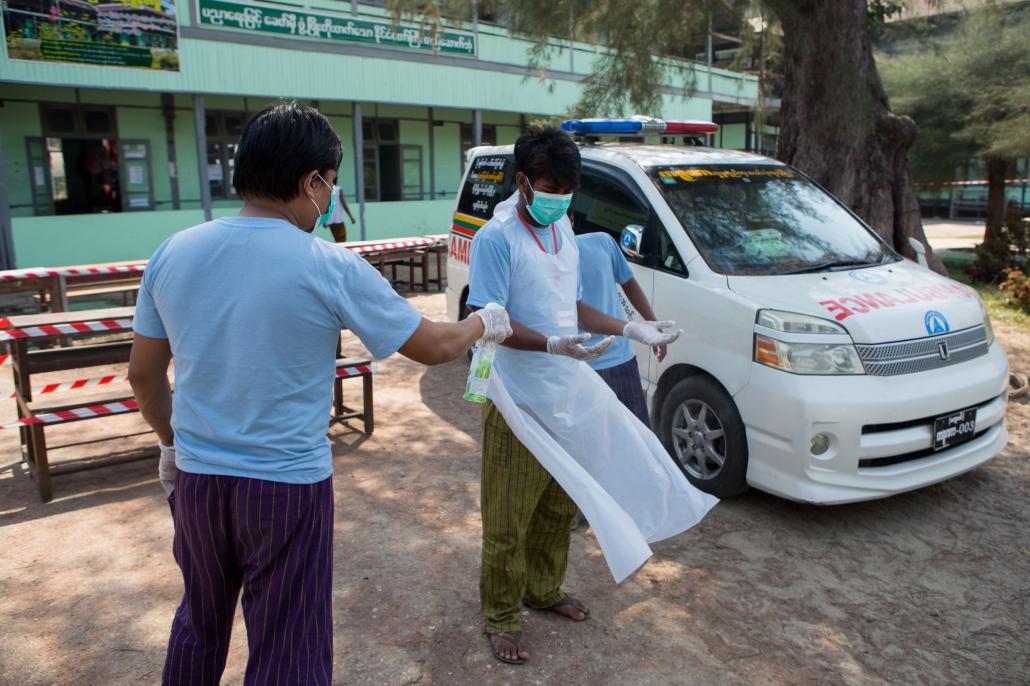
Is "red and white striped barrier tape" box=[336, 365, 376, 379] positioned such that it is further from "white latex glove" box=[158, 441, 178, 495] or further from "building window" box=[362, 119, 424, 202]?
"building window" box=[362, 119, 424, 202]

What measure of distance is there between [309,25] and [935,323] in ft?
46.1

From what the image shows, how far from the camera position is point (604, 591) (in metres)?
3.80

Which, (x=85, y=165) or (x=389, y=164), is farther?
(x=389, y=164)

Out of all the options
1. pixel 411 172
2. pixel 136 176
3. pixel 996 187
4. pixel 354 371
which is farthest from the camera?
pixel 411 172

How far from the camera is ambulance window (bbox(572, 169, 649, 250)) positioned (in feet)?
17.4

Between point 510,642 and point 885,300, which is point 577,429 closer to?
point 510,642

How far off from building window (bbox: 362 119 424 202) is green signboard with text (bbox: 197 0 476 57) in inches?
104

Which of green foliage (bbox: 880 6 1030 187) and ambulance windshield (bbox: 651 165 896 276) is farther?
green foliage (bbox: 880 6 1030 187)

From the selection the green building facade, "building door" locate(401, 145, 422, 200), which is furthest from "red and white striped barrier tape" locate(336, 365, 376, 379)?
"building door" locate(401, 145, 422, 200)

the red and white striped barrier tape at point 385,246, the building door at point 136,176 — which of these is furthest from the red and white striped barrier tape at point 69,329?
the building door at point 136,176

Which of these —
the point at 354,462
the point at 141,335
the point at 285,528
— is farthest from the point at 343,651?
the point at 354,462

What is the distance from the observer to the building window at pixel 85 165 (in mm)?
14797

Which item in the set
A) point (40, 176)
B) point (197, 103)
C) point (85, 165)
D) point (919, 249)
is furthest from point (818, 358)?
point (85, 165)

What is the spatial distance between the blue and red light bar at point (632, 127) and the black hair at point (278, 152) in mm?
3860
